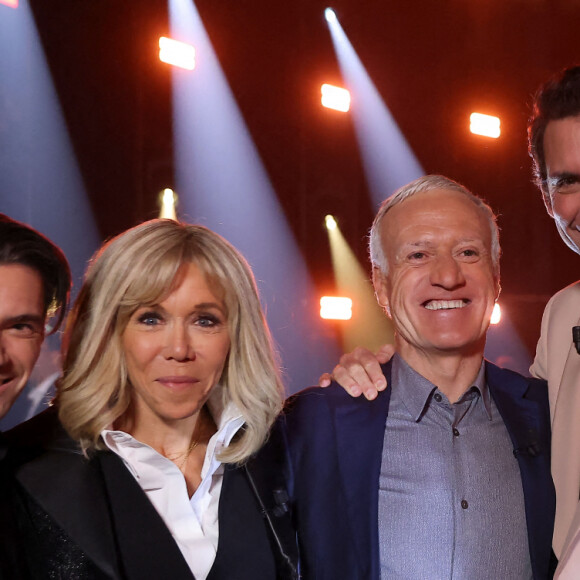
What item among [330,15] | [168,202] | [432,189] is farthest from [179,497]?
[330,15]

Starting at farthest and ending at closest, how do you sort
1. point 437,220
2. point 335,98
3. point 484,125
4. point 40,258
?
point 484,125 < point 335,98 < point 437,220 < point 40,258

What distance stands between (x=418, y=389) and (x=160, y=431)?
0.86 meters

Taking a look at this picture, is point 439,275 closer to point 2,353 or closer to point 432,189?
point 432,189

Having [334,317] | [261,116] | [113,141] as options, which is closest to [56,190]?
[113,141]

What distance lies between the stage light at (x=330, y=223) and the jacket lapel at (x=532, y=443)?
18.6ft

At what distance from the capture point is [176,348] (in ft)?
6.57

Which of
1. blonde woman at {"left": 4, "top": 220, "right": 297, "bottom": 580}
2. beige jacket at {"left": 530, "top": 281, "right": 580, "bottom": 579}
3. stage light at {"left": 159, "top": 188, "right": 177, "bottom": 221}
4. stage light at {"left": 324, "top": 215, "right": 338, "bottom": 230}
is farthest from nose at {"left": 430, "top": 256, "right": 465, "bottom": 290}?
stage light at {"left": 324, "top": 215, "right": 338, "bottom": 230}

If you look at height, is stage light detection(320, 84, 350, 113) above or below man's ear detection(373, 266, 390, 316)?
above

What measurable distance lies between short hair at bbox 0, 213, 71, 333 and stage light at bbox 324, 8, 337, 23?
657 centimetres

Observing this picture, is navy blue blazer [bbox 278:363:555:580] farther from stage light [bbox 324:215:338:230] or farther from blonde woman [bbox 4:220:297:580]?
stage light [bbox 324:215:338:230]

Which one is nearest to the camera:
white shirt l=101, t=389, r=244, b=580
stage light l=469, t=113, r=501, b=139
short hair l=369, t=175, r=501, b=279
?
white shirt l=101, t=389, r=244, b=580

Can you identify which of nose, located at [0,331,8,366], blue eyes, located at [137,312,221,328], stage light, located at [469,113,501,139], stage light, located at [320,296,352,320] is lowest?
nose, located at [0,331,8,366]

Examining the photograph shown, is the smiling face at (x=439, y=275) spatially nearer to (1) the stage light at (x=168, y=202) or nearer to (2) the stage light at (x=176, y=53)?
(1) the stage light at (x=168, y=202)

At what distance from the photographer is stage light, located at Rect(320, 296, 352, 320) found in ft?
26.7
